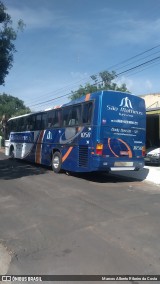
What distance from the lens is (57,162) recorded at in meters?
15.6

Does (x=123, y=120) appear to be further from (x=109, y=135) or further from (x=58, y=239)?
(x=58, y=239)

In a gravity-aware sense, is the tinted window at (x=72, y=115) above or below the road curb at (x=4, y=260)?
above

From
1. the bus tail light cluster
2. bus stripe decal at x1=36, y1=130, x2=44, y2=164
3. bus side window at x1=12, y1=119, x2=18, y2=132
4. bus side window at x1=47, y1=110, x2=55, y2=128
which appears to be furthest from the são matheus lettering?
bus side window at x1=12, y1=119, x2=18, y2=132

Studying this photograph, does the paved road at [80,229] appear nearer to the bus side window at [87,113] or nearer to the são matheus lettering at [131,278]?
the são matheus lettering at [131,278]

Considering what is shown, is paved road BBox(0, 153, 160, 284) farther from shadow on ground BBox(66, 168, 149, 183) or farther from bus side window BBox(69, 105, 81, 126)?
bus side window BBox(69, 105, 81, 126)

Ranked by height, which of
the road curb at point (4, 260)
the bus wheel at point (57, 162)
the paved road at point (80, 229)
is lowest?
the road curb at point (4, 260)

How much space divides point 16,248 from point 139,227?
2.47 m

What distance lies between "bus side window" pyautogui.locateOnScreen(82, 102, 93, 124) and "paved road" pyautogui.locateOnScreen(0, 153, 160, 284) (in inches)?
102

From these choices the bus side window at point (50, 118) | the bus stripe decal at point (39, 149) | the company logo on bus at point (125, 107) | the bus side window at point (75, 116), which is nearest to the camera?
the company logo on bus at point (125, 107)

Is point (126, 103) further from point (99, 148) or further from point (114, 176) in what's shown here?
point (114, 176)

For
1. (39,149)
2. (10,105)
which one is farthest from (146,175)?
(10,105)

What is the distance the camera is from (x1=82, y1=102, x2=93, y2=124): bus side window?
1298 centimetres

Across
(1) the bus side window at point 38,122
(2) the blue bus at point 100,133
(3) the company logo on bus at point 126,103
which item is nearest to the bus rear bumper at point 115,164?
(2) the blue bus at point 100,133

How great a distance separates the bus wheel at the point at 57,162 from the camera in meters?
15.3
